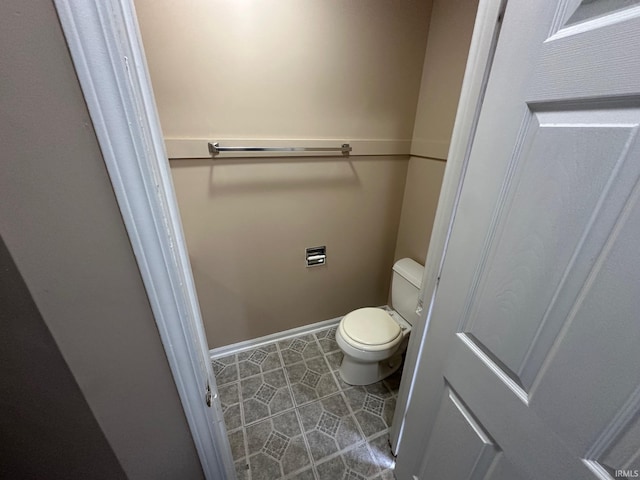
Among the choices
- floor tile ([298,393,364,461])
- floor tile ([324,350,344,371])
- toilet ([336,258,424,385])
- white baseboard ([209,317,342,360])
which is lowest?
floor tile ([298,393,364,461])

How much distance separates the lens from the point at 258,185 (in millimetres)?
1377

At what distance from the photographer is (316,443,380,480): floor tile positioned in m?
1.14

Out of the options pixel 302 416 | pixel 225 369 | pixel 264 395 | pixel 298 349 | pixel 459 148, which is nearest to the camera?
pixel 459 148

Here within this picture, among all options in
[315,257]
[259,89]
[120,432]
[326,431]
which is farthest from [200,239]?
[326,431]

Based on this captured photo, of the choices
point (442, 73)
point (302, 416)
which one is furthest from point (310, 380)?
point (442, 73)

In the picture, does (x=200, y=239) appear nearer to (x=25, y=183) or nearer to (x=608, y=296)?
(x=25, y=183)

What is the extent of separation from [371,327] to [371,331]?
31 mm

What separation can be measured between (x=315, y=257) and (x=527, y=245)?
1.27 meters

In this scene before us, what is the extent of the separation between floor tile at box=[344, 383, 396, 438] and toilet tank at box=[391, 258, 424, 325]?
0.46 m

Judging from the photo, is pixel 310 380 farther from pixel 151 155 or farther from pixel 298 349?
pixel 151 155

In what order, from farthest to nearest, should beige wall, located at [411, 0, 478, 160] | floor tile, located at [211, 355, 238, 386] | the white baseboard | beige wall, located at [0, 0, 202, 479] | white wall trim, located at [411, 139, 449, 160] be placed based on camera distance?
the white baseboard
floor tile, located at [211, 355, 238, 386]
white wall trim, located at [411, 139, 449, 160]
beige wall, located at [411, 0, 478, 160]
beige wall, located at [0, 0, 202, 479]

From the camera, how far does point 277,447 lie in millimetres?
1239

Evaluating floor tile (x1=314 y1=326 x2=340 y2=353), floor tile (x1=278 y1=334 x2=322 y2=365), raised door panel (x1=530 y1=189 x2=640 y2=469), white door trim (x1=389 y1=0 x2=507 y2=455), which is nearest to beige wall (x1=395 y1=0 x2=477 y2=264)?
white door trim (x1=389 y1=0 x2=507 y2=455)

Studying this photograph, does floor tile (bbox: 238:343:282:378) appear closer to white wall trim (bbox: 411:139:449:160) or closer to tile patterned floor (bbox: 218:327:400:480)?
tile patterned floor (bbox: 218:327:400:480)
